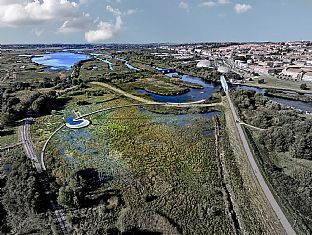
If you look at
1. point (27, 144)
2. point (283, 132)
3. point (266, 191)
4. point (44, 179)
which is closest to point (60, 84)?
point (27, 144)

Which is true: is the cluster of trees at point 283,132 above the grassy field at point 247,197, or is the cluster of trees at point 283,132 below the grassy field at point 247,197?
above

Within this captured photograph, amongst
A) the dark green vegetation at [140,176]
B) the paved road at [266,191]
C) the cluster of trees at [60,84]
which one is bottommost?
the dark green vegetation at [140,176]

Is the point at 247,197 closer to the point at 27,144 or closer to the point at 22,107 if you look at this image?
the point at 27,144

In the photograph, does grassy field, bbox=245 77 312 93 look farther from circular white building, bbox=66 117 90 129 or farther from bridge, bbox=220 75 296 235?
circular white building, bbox=66 117 90 129

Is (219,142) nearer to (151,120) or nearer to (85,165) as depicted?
(151,120)

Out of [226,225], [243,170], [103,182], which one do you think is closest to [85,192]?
[103,182]

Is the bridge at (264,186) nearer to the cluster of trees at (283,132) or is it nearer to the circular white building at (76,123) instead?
the cluster of trees at (283,132)

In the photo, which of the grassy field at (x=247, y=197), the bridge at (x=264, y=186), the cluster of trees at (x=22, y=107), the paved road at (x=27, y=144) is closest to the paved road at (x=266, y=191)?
the bridge at (x=264, y=186)
